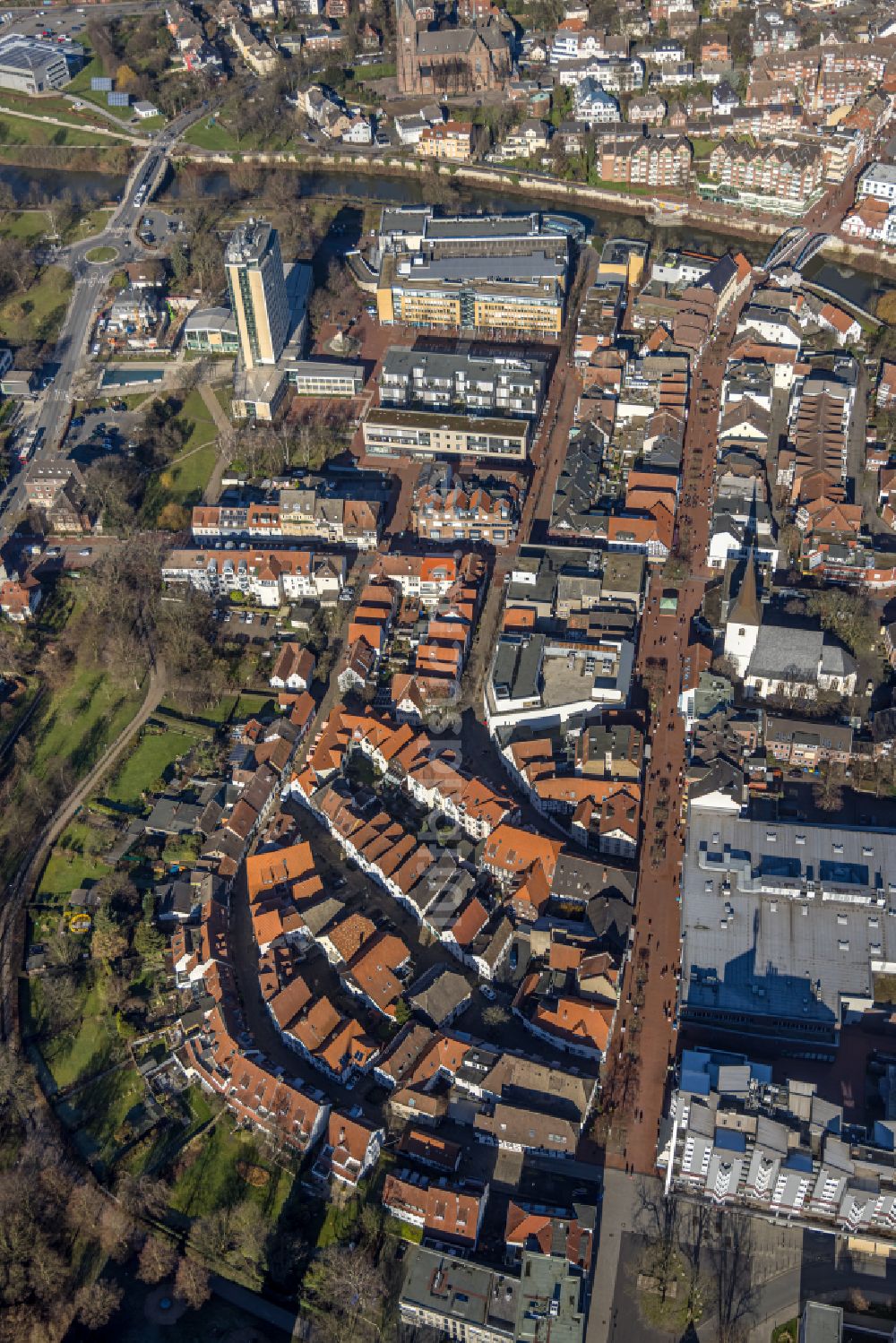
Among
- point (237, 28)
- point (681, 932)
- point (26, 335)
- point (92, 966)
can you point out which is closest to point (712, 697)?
point (681, 932)

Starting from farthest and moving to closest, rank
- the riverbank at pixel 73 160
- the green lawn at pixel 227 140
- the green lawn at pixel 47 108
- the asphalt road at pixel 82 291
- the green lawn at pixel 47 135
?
the green lawn at pixel 47 108, the green lawn at pixel 47 135, the green lawn at pixel 227 140, the riverbank at pixel 73 160, the asphalt road at pixel 82 291

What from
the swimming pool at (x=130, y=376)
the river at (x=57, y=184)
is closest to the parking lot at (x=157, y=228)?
the river at (x=57, y=184)

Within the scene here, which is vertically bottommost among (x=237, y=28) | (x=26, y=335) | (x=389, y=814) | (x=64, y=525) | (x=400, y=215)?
(x=389, y=814)

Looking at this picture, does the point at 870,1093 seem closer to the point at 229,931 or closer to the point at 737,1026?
the point at 737,1026

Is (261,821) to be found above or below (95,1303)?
above

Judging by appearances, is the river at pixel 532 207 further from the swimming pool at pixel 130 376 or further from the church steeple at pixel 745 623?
the church steeple at pixel 745 623
